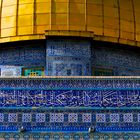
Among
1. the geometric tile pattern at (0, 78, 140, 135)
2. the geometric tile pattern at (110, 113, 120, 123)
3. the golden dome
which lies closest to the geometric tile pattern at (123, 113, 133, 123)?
the geometric tile pattern at (0, 78, 140, 135)

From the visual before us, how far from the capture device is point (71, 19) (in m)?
14.7

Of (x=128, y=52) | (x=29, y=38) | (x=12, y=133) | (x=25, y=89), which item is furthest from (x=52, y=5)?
(x=12, y=133)

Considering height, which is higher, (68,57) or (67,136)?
(68,57)

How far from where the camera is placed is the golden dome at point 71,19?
14633 millimetres

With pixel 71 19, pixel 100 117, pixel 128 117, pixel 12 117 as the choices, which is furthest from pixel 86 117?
pixel 71 19

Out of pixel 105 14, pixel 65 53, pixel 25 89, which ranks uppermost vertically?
pixel 105 14

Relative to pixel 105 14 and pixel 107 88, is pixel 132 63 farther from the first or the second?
pixel 107 88

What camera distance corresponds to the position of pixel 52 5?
14.9m

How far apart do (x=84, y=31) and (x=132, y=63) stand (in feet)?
4.76

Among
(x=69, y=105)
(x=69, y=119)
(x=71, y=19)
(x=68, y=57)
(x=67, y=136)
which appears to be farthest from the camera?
(x=71, y=19)

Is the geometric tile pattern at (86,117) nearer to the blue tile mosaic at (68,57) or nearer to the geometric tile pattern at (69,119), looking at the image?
the geometric tile pattern at (69,119)

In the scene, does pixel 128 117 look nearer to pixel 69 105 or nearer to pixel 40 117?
pixel 69 105

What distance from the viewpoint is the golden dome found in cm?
1463

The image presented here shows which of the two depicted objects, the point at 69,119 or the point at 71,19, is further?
the point at 71,19
